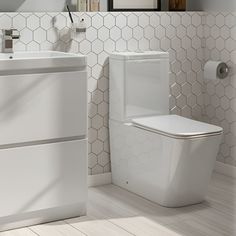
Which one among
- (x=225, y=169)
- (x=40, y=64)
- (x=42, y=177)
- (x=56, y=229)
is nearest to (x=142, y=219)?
(x=56, y=229)

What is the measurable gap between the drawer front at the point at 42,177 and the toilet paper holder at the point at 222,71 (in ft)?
4.06

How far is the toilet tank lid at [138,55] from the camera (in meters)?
3.58

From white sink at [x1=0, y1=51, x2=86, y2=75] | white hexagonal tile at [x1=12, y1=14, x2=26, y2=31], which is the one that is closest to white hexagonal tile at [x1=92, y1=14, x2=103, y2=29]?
white hexagonal tile at [x1=12, y1=14, x2=26, y2=31]

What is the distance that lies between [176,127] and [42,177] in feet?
2.76

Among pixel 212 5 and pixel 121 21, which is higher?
pixel 212 5

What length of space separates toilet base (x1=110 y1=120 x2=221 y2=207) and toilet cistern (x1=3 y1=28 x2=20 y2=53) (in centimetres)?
85

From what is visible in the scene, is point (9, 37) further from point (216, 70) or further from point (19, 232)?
point (216, 70)

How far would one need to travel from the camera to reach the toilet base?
10.6 feet

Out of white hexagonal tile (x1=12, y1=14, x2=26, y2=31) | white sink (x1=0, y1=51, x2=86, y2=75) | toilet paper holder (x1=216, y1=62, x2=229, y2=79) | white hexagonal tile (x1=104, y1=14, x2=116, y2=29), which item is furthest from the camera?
toilet paper holder (x1=216, y1=62, x2=229, y2=79)

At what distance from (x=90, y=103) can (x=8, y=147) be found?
2.97 feet


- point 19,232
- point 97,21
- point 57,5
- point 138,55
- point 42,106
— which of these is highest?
point 57,5

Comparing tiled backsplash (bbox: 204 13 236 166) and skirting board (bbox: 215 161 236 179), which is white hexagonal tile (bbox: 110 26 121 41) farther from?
skirting board (bbox: 215 161 236 179)

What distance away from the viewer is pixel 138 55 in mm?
3607

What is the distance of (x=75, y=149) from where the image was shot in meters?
3.11
